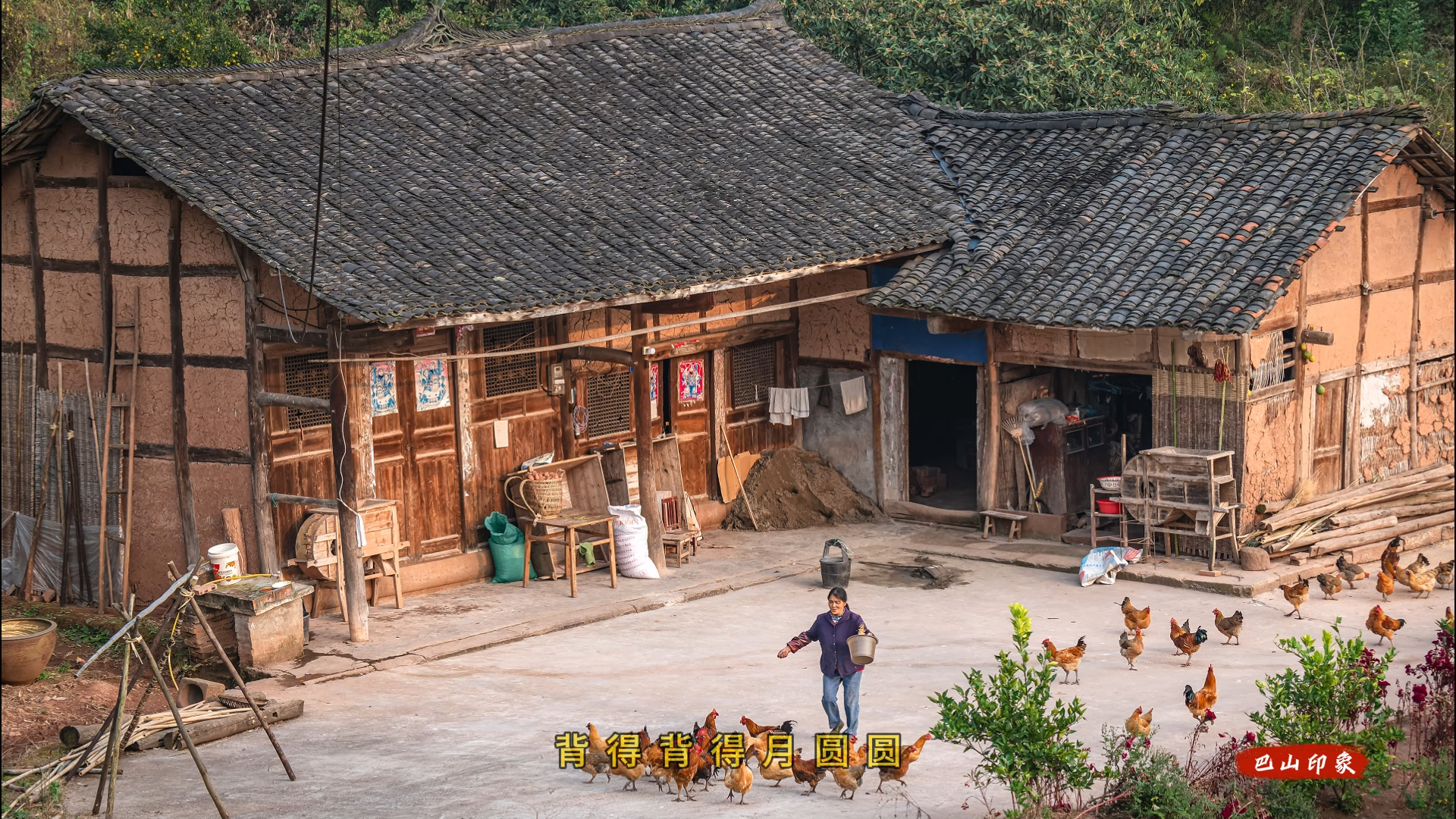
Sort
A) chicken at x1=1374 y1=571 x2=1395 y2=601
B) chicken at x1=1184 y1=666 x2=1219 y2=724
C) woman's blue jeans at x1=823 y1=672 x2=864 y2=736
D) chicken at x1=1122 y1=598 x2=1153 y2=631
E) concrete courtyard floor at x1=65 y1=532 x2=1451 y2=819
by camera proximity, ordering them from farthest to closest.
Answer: chicken at x1=1374 y1=571 x2=1395 y2=601
chicken at x1=1122 y1=598 x2=1153 y2=631
chicken at x1=1184 y1=666 x2=1219 y2=724
woman's blue jeans at x1=823 y1=672 x2=864 y2=736
concrete courtyard floor at x1=65 y1=532 x2=1451 y2=819

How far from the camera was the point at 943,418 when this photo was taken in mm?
23250

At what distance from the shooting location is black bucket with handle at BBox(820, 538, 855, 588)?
17.5 m

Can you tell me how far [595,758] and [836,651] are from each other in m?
1.88

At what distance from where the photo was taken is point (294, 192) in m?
15.8

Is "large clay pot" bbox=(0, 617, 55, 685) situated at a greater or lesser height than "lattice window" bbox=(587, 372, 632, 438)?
lesser

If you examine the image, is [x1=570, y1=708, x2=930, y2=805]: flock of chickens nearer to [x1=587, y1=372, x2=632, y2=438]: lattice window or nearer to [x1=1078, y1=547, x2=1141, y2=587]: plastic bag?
[x1=1078, y1=547, x2=1141, y2=587]: plastic bag

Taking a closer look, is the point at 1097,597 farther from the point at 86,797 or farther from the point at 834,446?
the point at 86,797

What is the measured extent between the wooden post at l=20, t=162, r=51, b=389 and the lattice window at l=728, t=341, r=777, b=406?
774cm

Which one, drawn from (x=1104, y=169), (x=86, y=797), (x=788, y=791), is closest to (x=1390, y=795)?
(x=788, y=791)

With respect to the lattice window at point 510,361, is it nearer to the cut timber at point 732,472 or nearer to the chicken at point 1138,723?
the cut timber at point 732,472

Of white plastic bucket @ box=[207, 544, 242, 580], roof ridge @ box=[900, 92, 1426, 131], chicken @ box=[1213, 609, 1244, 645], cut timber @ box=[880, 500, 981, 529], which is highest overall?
roof ridge @ box=[900, 92, 1426, 131]

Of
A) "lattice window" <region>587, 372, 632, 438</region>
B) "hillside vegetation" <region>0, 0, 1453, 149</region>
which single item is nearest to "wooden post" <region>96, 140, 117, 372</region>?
"lattice window" <region>587, 372, 632, 438</region>

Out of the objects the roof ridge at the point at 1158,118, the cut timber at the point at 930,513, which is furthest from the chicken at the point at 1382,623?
the roof ridge at the point at 1158,118

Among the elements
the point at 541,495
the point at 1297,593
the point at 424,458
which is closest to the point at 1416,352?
the point at 1297,593
